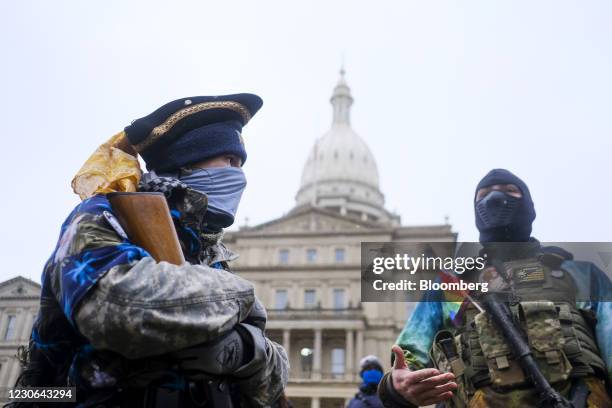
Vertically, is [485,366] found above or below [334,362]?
below

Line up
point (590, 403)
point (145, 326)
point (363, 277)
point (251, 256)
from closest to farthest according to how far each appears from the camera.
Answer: point (145, 326) → point (590, 403) → point (363, 277) → point (251, 256)

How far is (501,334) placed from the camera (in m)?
2.90

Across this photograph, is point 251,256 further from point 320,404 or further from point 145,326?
point 145,326

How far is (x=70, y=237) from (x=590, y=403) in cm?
249

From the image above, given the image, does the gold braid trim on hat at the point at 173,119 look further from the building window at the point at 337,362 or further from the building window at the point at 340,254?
the building window at the point at 340,254

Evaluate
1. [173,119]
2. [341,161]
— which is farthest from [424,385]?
[341,161]

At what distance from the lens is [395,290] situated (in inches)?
119

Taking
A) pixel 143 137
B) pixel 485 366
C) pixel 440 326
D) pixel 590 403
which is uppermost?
pixel 143 137

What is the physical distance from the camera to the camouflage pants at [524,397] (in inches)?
104

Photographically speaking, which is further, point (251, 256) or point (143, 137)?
point (251, 256)

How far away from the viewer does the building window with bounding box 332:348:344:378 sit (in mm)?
40531

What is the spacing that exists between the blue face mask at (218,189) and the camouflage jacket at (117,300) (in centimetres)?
44

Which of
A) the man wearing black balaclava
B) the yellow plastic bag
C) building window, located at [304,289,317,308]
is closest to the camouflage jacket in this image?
the yellow plastic bag

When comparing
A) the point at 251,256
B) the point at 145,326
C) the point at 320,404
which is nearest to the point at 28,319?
the point at 145,326
